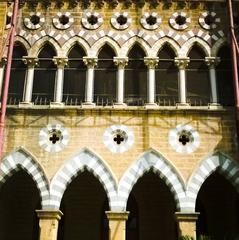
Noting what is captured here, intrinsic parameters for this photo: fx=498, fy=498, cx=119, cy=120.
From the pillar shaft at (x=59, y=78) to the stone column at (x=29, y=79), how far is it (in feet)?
2.36

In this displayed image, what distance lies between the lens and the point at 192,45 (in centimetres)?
1644

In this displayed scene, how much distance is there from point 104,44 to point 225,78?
13.5 ft

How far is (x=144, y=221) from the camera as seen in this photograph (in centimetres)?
1662

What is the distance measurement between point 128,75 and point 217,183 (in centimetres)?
481

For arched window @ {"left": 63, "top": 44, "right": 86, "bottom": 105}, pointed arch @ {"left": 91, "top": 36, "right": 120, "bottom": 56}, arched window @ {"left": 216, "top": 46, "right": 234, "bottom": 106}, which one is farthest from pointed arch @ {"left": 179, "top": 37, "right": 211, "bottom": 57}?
arched window @ {"left": 63, "top": 44, "right": 86, "bottom": 105}

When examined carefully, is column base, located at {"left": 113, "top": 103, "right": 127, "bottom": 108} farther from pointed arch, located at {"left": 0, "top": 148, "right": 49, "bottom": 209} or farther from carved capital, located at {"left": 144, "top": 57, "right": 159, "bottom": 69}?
pointed arch, located at {"left": 0, "top": 148, "right": 49, "bottom": 209}

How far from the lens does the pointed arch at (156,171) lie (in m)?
14.3

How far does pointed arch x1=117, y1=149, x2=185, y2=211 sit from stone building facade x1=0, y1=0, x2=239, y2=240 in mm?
29

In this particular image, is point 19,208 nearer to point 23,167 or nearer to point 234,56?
point 23,167

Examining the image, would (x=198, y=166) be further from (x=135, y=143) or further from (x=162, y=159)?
(x=135, y=143)

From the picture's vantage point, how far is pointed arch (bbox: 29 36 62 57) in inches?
643

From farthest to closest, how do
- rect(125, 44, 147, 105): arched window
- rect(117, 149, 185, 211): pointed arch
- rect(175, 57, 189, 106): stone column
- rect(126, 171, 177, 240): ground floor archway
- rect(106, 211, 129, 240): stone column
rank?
1. rect(126, 171, 177, 240): ground floor archway
2. rect(125, 44, 147, 105): arched window
3. rect(175, 57, 189, 106): stone column
4. rect(117, 149, 185, 211): pointed arch
5. rect(106, 211, 129, 240): stone column

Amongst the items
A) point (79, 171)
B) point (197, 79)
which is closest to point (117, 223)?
point (79, 171)

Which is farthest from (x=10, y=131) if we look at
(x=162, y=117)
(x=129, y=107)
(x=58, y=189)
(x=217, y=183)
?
(x=217, y=183)
